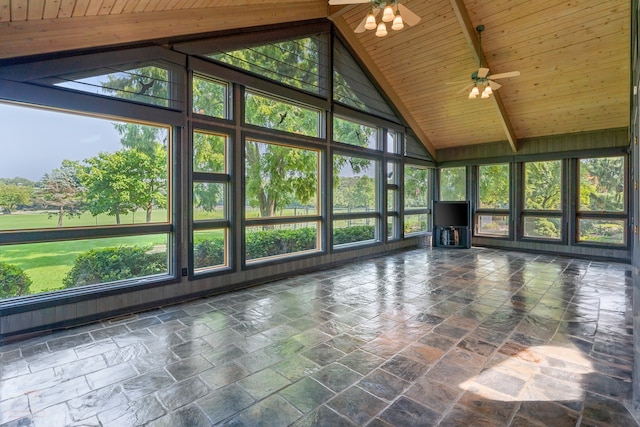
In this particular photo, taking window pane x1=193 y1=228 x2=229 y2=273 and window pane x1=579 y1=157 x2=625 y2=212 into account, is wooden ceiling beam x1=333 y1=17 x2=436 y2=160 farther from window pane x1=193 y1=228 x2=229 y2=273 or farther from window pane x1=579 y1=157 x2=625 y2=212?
window pane x1=193 y1=228 x2=229 y2=273

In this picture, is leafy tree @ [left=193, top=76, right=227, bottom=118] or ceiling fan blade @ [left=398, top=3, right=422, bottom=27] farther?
leafy tree @ [left=193, top=76, right=227, bottom=118]

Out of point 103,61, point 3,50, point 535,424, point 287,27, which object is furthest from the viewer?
point 287,27

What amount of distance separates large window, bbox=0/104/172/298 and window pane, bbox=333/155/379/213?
11.0 ft

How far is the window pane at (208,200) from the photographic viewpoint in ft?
14.3

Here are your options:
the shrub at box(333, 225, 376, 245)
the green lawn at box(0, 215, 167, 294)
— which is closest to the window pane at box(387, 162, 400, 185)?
the shrub at box(333, 225, 376, 245)

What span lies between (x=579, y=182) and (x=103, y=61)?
9333 mm

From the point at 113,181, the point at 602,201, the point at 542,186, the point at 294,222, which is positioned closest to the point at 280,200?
the point at 294,222

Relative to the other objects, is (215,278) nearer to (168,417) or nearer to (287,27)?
(168,417)

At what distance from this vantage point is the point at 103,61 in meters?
3.44

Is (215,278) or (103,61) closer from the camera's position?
(103,61)

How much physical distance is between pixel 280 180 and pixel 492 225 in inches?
253

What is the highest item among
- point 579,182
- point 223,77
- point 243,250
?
point 223,77

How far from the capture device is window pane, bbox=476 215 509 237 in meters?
8.53

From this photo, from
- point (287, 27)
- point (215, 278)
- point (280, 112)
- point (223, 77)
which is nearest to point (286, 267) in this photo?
point (215, 278)
